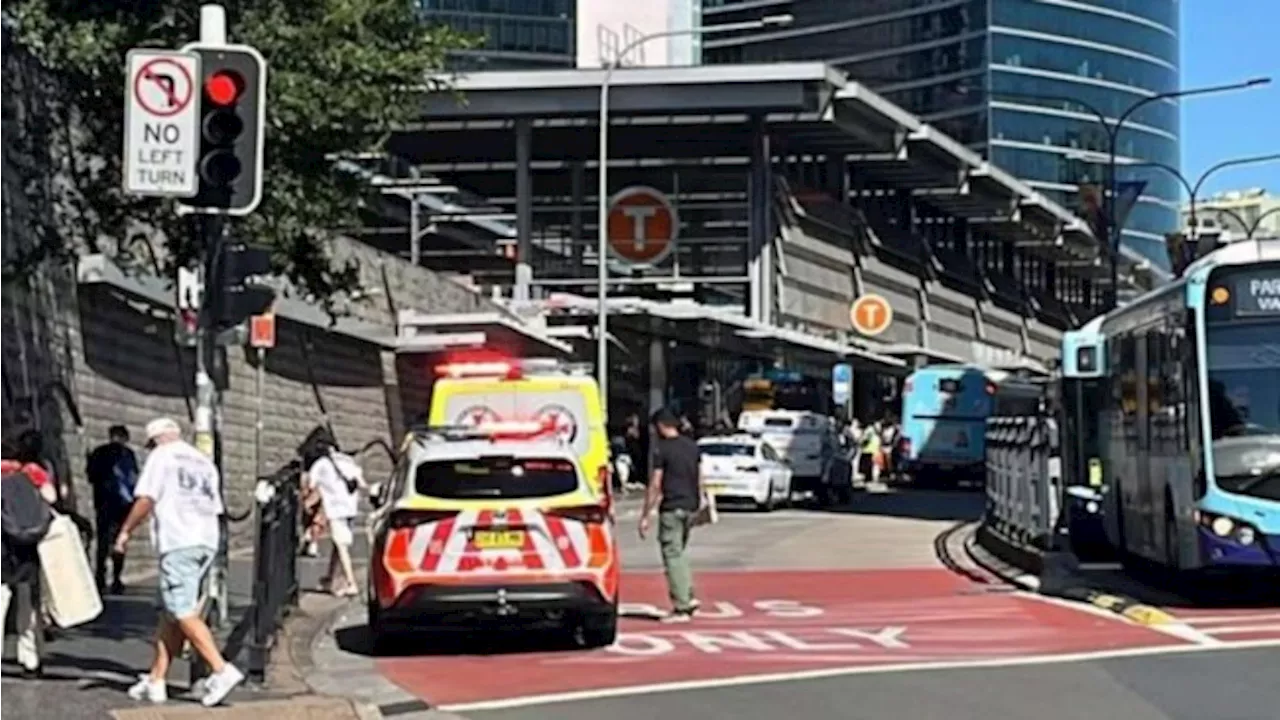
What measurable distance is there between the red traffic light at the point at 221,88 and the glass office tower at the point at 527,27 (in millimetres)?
80630

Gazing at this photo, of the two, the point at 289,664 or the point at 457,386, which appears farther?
the point at 457,386

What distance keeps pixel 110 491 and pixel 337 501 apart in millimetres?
2987

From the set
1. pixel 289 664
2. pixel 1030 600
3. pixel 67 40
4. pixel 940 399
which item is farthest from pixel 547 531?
pixel 940 399

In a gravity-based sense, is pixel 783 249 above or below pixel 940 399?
above

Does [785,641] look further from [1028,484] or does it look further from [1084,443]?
[1084,443]

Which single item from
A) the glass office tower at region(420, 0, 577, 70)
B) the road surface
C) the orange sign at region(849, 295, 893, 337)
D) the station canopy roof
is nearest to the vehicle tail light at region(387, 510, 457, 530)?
the road surface

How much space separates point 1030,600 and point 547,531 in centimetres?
676

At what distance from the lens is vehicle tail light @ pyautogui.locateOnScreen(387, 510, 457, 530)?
17.2 meters

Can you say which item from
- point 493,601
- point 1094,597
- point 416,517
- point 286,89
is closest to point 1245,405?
point 1094,597

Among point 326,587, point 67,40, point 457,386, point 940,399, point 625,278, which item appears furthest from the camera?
point 625,278

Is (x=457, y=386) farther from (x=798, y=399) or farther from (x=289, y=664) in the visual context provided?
(x=798, y=399)

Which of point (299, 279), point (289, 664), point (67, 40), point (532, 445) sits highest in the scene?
point (67, 40)

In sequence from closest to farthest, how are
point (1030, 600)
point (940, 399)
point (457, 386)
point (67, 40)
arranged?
point (67, 40), point (1030, 600), point (457, 386), point (940, 399)

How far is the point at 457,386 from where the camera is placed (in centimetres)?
2705
